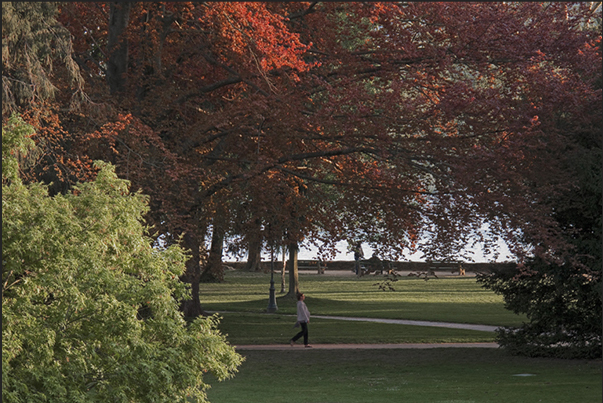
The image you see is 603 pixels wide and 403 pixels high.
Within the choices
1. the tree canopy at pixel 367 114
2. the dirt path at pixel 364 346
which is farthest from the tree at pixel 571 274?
the dirt path at pixel 364 346

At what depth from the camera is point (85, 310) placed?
27.0ft

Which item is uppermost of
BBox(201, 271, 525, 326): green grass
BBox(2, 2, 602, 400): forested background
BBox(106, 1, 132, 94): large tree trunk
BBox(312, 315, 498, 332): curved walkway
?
BBox(106, 1, 132, 94): large tree trunk

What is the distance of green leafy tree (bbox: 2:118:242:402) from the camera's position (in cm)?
796

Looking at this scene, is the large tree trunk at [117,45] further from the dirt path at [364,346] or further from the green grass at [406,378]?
the dirt path at [364,346]

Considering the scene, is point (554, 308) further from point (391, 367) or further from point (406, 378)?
point (406, 378)

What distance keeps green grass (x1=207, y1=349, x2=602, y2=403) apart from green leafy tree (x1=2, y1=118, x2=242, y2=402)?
14.9 ft

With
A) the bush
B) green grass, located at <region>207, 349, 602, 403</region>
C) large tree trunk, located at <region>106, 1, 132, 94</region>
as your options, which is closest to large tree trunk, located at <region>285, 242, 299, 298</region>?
green grass, located at <region>207, 349, 602, 403</region>

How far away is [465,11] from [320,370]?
8.14 metres

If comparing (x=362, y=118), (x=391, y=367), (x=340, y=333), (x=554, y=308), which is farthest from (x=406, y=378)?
(x=340, y=333)

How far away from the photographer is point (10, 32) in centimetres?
1083

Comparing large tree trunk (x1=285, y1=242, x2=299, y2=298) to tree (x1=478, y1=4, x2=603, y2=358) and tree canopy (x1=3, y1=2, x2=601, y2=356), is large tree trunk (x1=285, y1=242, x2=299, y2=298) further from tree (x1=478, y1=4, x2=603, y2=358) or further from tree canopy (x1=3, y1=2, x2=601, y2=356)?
tree canopy (x1=3, y1=2, x2=601, y2=356)

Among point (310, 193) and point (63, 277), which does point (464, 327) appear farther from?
point (63, 277)

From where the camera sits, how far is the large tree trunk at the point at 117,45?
16094 mm

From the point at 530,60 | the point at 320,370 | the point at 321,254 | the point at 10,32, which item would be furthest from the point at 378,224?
the point at 10,32
